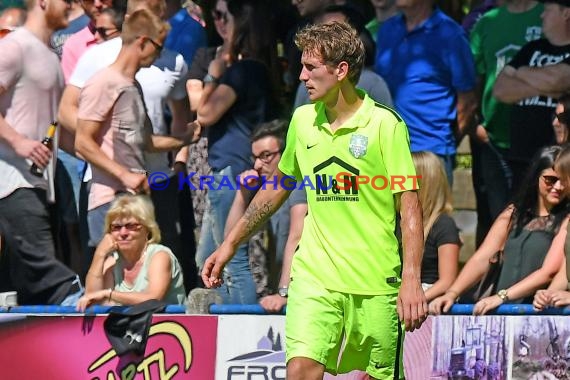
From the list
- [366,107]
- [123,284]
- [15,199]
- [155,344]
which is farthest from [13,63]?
[366,107]

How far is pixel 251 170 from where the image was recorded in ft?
31.4

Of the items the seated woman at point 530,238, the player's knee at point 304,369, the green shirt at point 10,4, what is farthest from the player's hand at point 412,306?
the green shirt at point 10,4

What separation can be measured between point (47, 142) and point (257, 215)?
8.46 feet

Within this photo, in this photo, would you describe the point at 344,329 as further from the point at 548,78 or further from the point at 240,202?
the point at 548,78

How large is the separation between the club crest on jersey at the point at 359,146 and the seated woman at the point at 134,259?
2.36m

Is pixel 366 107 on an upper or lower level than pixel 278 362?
upper

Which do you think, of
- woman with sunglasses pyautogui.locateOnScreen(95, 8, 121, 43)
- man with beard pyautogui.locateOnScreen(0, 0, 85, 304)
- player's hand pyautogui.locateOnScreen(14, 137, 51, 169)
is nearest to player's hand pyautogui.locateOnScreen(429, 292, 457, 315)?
man with beard pyautogui.locateOnScreen(0, 0, 85, 304)

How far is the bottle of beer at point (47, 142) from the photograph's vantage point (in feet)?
30.6

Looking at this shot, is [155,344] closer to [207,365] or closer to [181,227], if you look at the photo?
[207,365]

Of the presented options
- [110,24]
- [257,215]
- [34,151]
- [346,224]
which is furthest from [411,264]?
[110,24]

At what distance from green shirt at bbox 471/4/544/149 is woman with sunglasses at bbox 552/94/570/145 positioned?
76cm

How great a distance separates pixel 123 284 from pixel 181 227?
50.0 inches

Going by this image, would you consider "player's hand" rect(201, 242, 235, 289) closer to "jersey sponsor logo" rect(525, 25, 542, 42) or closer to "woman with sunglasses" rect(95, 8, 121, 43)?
"woman with sunglasses" rect(95, 8, 121, 43)

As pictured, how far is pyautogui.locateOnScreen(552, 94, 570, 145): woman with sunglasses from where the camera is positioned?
9.16 metres
